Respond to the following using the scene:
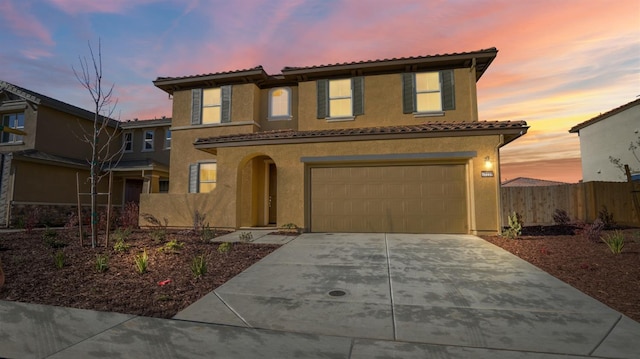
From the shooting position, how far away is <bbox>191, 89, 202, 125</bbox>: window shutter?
1585 cm

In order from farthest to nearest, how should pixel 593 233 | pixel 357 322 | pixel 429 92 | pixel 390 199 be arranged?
pixel 429 92
pixel 390 199
pixel 593 233
pixel 357 322

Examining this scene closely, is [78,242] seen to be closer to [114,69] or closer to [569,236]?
[114,69]

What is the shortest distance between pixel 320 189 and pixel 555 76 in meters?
9.37

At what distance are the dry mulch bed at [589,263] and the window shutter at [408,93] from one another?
242 inches

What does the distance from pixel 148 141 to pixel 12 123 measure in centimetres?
685

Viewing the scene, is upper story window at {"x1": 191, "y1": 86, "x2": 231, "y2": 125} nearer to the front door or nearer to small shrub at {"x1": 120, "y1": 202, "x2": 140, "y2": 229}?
the front door

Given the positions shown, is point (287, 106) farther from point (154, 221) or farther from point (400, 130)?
point (154, 221)

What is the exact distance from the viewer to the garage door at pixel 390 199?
11.1 meters

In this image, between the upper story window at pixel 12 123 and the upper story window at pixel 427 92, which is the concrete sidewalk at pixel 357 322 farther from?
the upper story window at pixel 12 123

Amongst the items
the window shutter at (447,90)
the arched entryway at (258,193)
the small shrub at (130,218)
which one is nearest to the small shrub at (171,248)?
the arched entryway at (258,193)

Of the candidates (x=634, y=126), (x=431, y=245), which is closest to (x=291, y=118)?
(x=431, y=245)

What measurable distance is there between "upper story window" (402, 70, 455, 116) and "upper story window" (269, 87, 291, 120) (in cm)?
526

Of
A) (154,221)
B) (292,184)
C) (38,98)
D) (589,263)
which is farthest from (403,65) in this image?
(38,98)

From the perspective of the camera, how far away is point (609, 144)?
66.7 ft
